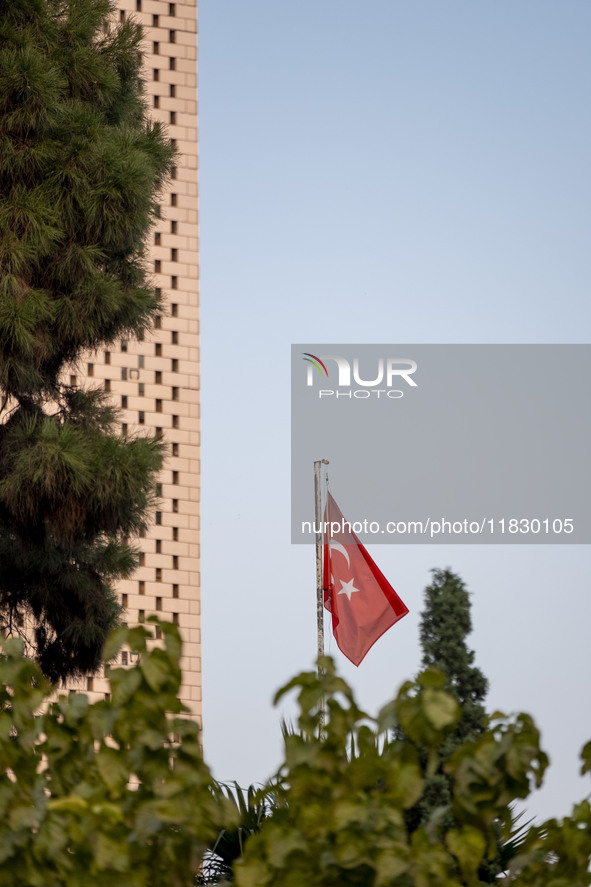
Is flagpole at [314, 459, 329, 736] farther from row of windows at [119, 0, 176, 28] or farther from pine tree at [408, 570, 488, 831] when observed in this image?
row of windows at [119, 0, 176, 28]

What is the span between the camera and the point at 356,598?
1775cm

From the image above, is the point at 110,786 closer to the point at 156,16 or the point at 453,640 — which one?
the point at 453,640

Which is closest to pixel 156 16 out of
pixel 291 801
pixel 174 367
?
pixel 174 367

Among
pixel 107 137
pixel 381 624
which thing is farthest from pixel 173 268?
pixel 107 137

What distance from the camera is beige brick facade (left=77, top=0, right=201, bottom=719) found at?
1499 inches

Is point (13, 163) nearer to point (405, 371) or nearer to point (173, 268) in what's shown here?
point (405, 371)

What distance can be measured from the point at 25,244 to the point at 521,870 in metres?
8.04

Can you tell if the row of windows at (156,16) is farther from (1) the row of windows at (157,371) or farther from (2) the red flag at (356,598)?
(2) the red flag at (356,598)

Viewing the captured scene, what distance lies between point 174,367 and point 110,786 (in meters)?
37.8

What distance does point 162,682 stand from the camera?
2758 millimetres

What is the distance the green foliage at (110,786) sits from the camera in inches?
102

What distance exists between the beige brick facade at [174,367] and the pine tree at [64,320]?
2611 cm

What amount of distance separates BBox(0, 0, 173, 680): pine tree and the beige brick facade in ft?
85.7

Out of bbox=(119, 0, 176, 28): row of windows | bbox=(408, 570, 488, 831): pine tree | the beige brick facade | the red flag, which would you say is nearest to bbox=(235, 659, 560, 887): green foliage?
bbox=(408, 570, 488, 831): pine tree
